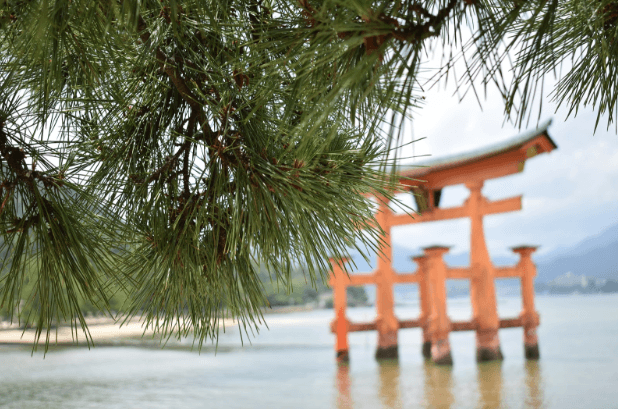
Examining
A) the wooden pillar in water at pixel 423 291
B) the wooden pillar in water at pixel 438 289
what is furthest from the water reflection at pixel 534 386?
the wooden pillar in water at pixel 423 291

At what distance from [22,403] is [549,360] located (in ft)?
15.4

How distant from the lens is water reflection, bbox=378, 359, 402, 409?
377 cm

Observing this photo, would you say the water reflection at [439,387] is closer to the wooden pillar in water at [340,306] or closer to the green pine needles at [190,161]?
the wooden pillar in water at [340,306]

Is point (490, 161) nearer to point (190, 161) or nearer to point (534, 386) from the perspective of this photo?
point (534, 386)

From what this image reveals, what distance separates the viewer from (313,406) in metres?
4.15

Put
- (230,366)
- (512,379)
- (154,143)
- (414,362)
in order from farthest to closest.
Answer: (230,366) < (414,362) < (512,379) < (154,143)

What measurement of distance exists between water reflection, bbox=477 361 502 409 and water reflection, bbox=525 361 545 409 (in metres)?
0.20

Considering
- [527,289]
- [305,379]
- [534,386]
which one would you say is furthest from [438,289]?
[305,379]

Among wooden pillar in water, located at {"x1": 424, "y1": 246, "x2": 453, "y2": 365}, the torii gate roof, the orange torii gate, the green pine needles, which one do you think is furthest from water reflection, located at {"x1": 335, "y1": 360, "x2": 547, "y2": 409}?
the green pine needles

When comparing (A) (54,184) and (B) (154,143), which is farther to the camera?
(B) (154,143)

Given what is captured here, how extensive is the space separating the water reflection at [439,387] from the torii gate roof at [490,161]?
139 cm

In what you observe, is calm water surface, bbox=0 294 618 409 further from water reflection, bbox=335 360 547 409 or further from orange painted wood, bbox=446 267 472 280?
orange painted wood, bbox=446 267 472 280

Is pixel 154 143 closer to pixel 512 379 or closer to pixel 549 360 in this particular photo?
pixel 512 379

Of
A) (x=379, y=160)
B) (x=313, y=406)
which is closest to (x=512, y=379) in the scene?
(x=313, y=406)
